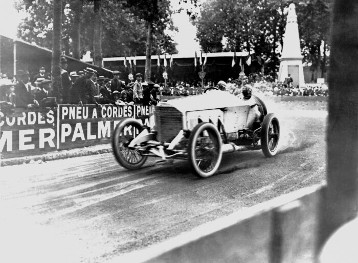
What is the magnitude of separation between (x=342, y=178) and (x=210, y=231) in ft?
3.27

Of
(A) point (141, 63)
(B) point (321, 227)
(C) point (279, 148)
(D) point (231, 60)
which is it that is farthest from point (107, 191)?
(C) point (279, 148)

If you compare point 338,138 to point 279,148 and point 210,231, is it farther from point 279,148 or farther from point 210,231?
point 279,148

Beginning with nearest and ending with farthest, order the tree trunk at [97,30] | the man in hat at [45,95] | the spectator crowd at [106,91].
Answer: the tree trunk at [97,30], the spectator crowd at [106,91], the man in hat at [45,95]

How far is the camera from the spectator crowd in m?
3.13

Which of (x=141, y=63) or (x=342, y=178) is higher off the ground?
(x=141, y=63)

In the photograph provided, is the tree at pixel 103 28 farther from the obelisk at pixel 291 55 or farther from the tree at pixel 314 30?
the tree at pixel 314 30

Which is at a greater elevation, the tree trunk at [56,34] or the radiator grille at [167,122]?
the tree trunk at [56,34]

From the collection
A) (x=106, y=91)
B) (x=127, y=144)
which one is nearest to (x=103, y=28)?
(x=127, y=144)

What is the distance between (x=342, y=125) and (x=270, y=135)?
329cm

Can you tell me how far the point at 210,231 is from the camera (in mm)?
1718

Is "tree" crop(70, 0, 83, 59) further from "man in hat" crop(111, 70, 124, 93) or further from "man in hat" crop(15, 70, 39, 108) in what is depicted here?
"man in hat" crop(15, 70, 39, 108)

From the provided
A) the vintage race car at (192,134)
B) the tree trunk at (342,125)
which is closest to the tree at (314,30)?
Result: the tree trunk at (342,125)

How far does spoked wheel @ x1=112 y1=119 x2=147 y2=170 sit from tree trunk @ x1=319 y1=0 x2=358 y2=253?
271cm

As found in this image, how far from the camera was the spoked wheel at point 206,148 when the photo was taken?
4.46 metres
